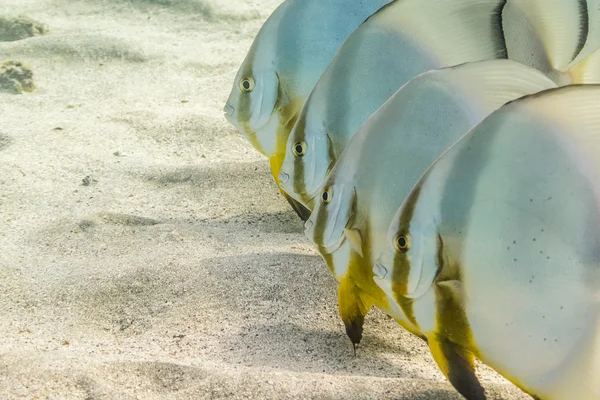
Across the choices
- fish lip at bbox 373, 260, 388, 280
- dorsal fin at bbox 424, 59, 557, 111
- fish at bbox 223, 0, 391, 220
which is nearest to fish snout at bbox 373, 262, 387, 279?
fish lip at bbox 373, 260, 388, 280

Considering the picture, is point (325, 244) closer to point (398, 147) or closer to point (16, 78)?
point (398, 147)

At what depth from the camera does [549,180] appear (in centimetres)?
144

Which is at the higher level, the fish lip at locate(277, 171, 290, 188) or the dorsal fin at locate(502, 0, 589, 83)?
the dorsal fin at locate(502, 0, 589, 83)

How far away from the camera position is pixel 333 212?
188cm

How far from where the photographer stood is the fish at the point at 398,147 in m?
1.75

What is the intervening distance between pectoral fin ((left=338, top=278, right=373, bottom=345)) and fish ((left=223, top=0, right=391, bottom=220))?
897 mm

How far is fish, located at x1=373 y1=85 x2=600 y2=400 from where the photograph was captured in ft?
4.61

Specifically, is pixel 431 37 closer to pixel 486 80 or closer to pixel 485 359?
pixel 486 80

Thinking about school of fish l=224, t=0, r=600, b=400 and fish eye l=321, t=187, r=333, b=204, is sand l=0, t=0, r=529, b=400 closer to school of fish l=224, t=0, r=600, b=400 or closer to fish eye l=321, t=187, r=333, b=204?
school of fish l=224, t=0, r=600, b=400

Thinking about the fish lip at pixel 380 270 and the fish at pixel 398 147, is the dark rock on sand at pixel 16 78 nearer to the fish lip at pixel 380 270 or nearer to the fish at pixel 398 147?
the fish at pixel 398 147

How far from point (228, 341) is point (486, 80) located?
114cm

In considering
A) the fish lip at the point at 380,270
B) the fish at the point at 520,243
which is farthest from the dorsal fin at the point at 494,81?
the fish lip at the point at 380,270

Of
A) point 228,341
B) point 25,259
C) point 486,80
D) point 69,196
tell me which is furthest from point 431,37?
point 69,196

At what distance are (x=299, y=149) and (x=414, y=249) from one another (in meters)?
0.84
